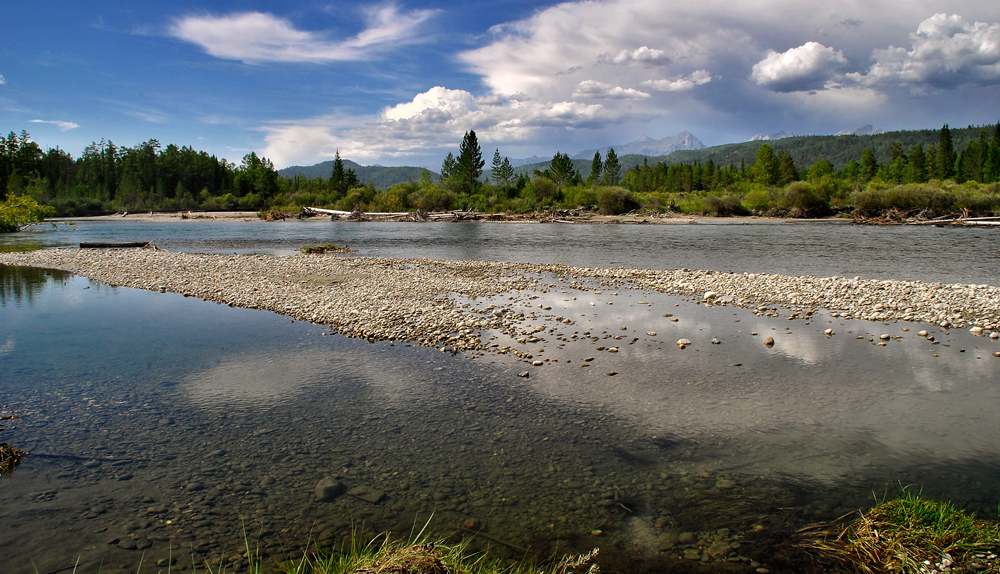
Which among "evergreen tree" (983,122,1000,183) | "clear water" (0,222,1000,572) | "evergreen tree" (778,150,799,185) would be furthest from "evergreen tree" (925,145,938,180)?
"clear water" (0,222,1000,572)

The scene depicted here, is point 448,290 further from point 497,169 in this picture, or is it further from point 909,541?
point 497,169

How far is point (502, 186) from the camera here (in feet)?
371

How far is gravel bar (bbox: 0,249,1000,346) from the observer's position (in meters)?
12.5

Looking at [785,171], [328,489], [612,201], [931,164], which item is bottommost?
[328,489]

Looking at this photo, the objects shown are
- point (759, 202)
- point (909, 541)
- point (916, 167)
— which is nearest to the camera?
point (909, 541)

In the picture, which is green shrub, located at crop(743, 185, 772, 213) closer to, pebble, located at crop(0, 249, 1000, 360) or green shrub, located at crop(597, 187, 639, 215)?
green shrub, located at crop(597, 187, 639, 215)

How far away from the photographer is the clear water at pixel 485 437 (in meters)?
4.84

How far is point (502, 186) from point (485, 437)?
109m

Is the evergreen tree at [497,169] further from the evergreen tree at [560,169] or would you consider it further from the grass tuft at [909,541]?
the grass tuft at [909,541]

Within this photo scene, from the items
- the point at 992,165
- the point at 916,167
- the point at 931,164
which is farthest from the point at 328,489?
the point at 931,164

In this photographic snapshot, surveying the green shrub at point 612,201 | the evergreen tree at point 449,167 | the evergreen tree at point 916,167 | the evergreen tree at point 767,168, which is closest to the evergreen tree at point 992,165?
the evergreen tree at point 916,167

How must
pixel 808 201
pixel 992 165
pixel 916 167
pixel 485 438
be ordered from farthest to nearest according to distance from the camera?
pixel 916 167 → pixel 992 165 → pixel 808 201 → pixel 485 438

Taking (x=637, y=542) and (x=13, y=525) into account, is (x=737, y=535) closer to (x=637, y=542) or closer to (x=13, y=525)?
(x=637, y=542)

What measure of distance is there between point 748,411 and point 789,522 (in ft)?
9.46
